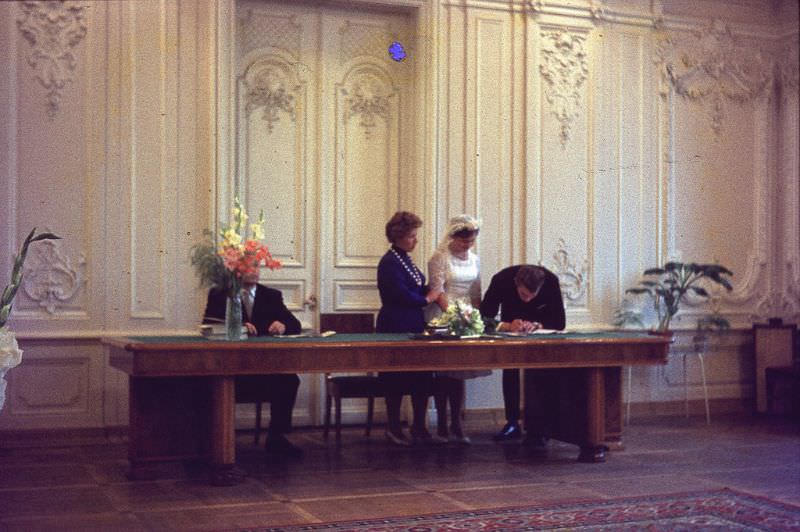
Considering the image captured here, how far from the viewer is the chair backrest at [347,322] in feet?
25.6

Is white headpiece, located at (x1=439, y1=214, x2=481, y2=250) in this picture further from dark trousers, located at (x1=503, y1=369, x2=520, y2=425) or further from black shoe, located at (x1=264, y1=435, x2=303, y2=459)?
black shoe, located at (x1=264, y1=435, x2=303, y2=459)

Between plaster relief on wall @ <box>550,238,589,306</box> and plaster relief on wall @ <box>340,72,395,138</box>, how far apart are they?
1.79 m

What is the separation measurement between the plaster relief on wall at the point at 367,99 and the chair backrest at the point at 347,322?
1.59 metres

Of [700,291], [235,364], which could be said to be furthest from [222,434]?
[700,291]

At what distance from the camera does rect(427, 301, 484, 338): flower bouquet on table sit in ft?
21.5

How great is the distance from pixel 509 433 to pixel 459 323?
1.51m

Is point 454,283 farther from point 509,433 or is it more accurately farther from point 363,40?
point 363,40

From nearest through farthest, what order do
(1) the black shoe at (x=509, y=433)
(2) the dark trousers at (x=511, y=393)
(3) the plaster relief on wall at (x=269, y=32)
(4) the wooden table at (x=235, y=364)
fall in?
(4) the wooden table at (x=235, y=364)
(1) the black shoe at (x=509, y=433)
(2) the dark trousers at (x=511, y=393)
(3) the plaster relief on wall at (x=269, y=32)

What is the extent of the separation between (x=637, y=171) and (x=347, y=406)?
10.5ft

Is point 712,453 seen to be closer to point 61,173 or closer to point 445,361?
point 445,361

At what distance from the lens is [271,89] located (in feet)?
27.3

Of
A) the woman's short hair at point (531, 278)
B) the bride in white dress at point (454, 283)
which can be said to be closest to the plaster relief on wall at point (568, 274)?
the bride in white dress at point (454, 283)

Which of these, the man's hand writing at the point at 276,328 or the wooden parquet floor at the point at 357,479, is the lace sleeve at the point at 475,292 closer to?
the wooden parquet floor at the point at 357,479

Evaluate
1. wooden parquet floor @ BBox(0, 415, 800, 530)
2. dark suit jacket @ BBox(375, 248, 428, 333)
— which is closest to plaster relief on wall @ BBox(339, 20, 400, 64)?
dark suit jacket @ BBox(375, 248, 428, 333)
